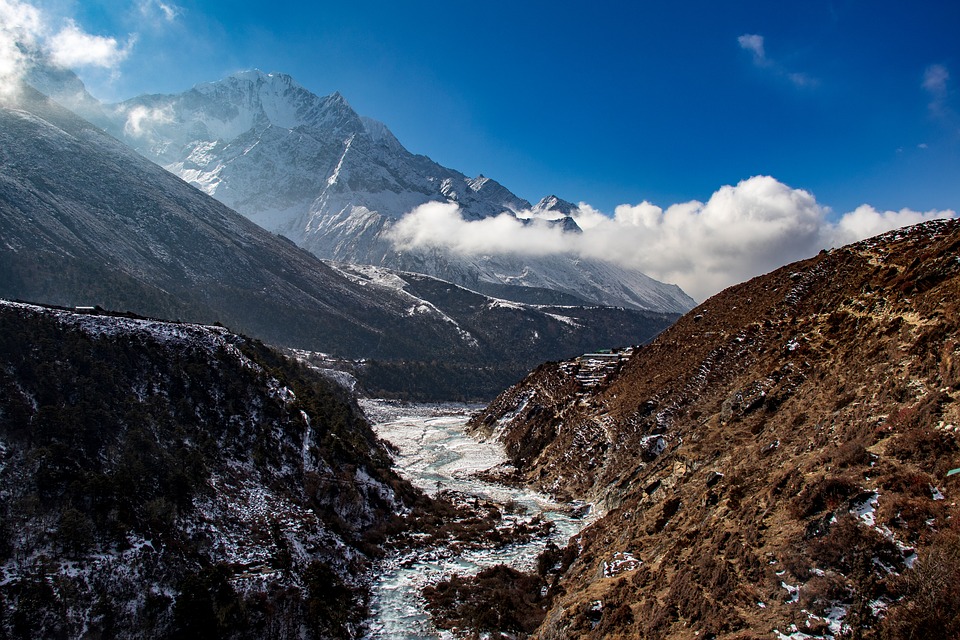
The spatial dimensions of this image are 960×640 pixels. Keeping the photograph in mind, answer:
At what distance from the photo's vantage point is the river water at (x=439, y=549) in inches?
1097

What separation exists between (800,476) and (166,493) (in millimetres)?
32075

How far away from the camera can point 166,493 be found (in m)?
29.0

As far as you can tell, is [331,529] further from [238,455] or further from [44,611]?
[44,611]

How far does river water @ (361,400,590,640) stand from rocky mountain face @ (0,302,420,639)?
1.79m

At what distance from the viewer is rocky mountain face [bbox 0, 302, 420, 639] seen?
22.8 metres

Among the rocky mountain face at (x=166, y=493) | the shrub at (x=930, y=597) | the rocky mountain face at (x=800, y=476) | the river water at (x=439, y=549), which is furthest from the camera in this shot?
the river water at (x=439, y=549)

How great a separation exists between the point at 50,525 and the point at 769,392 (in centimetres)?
4074

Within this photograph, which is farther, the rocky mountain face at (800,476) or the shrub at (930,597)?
the rocky mountain face at (800,476)

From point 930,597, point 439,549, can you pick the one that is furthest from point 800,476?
point 439,549

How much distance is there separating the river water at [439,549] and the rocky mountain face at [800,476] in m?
4.16

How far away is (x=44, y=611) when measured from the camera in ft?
67.5

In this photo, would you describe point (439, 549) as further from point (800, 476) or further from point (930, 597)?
point (930, 597)

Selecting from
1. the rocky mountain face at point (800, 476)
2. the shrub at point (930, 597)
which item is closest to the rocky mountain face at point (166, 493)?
the rocky mountain face at point (800, 476)

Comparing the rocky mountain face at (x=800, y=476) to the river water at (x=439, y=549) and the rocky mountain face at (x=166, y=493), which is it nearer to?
the river water at (x=439, y=549)
